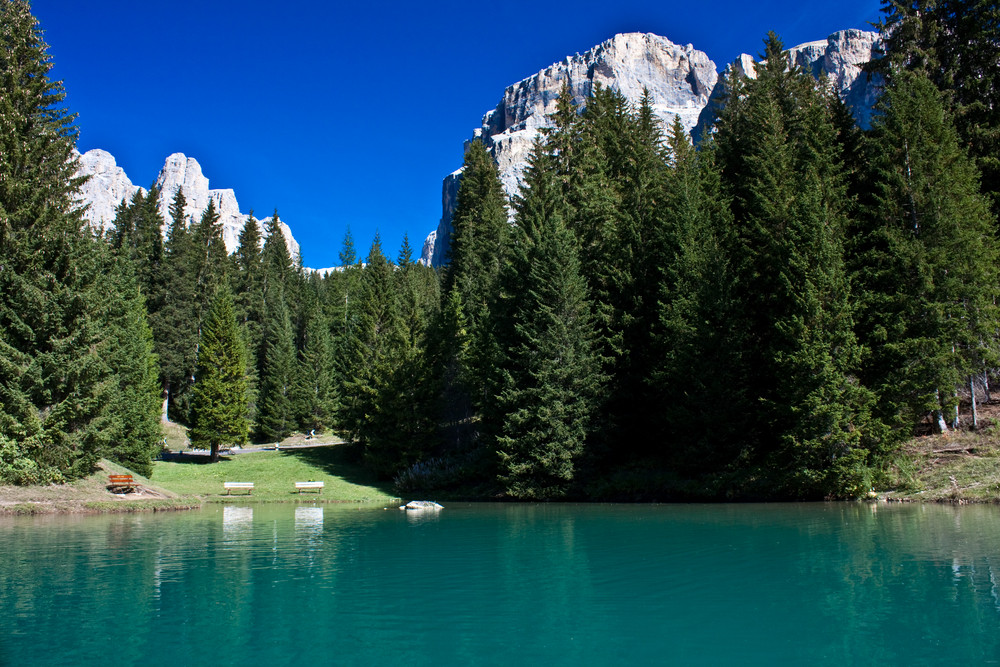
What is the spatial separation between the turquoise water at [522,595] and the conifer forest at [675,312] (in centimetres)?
785

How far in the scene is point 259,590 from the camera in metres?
12.2

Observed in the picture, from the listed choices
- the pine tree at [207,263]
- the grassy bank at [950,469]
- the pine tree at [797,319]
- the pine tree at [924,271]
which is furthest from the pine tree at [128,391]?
the pine tree at [924,271]

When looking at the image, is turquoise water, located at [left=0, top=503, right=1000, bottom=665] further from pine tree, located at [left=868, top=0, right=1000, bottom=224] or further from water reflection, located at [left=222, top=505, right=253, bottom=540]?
pine tree, located at [left=868, top=0, right=1000, bottom=224]

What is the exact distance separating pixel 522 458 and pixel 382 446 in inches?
534

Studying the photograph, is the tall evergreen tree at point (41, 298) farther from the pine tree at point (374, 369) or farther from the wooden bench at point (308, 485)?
the pine tree at point (374, 369)

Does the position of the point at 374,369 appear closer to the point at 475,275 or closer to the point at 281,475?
the point at 281,475

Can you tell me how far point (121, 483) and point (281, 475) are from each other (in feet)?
50.2

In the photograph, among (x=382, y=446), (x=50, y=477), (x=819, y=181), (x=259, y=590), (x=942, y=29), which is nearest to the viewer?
(x=259, y=590)

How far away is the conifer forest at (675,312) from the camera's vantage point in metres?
26.5

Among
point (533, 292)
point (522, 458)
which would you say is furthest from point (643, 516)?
point (533, 292)

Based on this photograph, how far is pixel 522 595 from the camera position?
1170 centimetres

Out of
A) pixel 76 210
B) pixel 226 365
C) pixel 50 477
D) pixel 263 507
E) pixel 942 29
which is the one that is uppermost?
pixel 942 29

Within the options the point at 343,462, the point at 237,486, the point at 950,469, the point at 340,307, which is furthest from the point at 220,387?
the point at 950,469

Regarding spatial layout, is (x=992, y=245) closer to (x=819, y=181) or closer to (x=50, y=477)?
(x=819, y=181)
